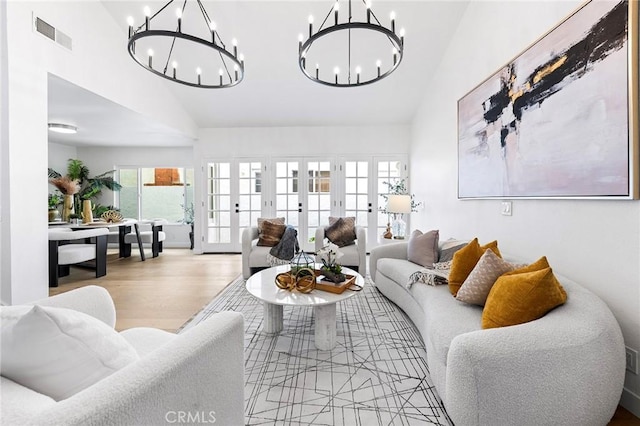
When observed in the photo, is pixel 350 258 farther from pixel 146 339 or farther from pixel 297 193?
pixel 146 339

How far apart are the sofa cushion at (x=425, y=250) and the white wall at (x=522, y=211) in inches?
20.5

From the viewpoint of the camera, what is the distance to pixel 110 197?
680 centimetres

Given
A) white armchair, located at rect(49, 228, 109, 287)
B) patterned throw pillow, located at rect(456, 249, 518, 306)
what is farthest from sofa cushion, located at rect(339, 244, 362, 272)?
white armchair, located at rect(49, 228, 109, 287)

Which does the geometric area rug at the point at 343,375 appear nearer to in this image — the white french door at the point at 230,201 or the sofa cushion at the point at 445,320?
the sofa cushion at the point at 445,320

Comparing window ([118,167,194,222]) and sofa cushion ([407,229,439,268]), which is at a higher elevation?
window ([118,167,194,222])

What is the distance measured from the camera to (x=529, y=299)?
4.56ft

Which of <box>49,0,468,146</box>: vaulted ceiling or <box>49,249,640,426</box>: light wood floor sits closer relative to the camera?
<box>49,249,640,426</box>: light wood floor

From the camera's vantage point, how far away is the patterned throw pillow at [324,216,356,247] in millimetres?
4090

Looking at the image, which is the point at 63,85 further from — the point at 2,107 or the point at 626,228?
the point at 626,228

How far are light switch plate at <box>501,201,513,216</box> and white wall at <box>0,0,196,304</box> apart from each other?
433 cm

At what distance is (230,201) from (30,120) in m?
3.43

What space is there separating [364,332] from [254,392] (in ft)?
3.39

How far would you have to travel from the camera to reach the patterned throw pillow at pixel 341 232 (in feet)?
13.4

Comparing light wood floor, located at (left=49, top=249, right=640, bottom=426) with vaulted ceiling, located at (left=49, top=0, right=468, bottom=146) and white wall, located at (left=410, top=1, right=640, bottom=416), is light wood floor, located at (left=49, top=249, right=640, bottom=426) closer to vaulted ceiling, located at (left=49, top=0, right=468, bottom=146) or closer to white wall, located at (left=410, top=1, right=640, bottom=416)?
white wall, located at (left=410, top=1, right=640, bottom=416)
